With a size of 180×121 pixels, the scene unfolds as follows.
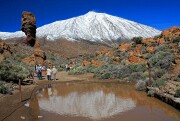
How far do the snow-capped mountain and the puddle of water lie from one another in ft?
345

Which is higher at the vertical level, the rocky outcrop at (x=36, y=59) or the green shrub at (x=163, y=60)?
the rocky outcrop at (x=36, y=59)

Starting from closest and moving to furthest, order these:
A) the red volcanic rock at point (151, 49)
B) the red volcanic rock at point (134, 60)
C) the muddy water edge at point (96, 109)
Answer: the muddy water edge at point (96, 109) < the red volcanic rock at point (134, 60) < the red volcanic rock at point (151, 49)

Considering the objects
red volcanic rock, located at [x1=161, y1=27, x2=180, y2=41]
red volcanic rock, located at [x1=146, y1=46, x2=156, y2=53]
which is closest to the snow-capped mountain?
red volcanic rock, located at [x1=161, y1=27, x2=180, y2=41]

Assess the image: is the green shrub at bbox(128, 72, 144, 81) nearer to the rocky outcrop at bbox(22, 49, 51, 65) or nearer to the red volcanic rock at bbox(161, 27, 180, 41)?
the red volcanic rock at bbox(161, 27, 180, 41)

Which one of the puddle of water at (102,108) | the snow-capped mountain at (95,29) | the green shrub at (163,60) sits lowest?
the puddle of water at (102,108)

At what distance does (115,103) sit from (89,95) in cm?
284

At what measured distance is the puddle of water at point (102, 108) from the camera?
10.6 m

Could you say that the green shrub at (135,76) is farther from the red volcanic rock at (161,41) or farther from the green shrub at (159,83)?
the red volcanic rock at (161,41)

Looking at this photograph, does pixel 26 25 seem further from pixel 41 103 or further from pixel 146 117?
pixel 146 117

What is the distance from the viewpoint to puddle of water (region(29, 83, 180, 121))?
34.7 ft

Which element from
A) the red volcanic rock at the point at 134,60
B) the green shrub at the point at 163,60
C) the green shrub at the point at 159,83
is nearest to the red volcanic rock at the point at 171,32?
the red volcanic rock at the point at 134,60

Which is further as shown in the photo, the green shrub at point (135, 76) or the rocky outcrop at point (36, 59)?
the rocky outcrop at point (36, 59)

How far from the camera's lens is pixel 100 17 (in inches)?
6412

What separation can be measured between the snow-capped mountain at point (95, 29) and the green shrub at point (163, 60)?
95.9 metres
